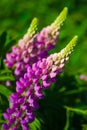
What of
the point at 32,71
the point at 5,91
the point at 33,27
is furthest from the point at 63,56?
the point at 5,91

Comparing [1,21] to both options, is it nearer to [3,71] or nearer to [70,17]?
[70,17]

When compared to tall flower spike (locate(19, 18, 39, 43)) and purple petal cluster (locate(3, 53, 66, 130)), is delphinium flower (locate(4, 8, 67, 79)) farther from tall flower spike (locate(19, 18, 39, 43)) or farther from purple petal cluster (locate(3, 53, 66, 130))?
purple petal cluster (locate(3, 53, 66, 130))

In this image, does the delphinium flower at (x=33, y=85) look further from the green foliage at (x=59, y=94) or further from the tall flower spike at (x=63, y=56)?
the green foliage at (x=59, y=94)

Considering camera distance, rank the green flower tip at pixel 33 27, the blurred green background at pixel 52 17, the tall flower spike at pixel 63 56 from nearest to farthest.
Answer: the tall flower spike at pixel 63 56, the green flower tip at pixel 33 27, the blurred green background at pixel 52 17

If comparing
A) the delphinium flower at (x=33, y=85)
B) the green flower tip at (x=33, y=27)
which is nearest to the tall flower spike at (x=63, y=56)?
the delphinium flower at (x=33, y=85)

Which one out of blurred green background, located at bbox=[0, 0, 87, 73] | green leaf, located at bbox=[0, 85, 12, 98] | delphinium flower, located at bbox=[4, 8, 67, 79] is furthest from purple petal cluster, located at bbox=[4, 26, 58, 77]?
blurred green background, located at bbox=[0, 0, 87, 73]

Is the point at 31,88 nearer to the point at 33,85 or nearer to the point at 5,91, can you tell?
the point at 33,85

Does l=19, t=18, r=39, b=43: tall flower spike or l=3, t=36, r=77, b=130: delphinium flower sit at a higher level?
l=19, t=18, r=39, b=43: tall flower spike
